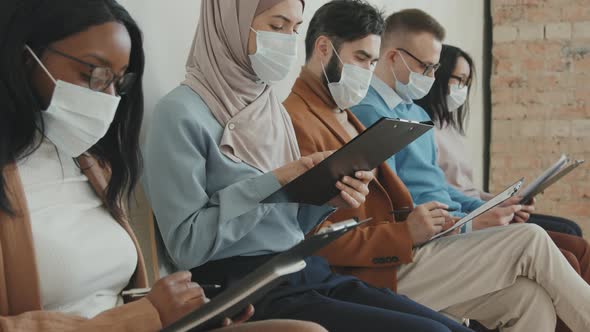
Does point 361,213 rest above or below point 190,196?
below

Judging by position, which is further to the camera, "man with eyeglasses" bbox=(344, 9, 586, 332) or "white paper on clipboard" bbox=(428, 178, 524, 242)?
"man with eyeglasses" bbox=(344, 9, 586, 332)

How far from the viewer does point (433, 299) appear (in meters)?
2.46

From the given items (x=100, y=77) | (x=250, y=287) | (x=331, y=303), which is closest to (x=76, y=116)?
(x=100, y=77)

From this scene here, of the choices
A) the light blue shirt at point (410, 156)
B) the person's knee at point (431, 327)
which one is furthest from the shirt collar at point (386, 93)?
the person's knee at point (431, 327)

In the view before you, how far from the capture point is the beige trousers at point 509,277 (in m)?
2.44

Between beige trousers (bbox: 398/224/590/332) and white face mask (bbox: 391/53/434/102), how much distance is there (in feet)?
2.51

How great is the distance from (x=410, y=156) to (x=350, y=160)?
1070mm

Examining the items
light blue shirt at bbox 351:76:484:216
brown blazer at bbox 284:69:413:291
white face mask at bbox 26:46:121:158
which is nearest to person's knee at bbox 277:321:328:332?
white face mask at bbox 26:46:121:158

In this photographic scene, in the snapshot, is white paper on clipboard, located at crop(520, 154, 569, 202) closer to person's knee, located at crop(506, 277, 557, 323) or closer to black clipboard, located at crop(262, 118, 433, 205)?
person's knee, located at crop(506, 277, 557, 323)

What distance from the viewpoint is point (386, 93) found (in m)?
2.96

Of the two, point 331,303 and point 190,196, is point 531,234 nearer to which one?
point 331,303

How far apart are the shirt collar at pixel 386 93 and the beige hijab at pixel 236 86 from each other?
0.89 metres

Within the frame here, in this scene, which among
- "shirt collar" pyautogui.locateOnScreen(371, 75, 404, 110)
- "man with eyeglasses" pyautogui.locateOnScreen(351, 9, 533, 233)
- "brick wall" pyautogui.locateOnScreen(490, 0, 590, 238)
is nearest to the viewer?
"man with eyeglasses" pyautogui.locateOnScreen(351, 9, 533, 233)

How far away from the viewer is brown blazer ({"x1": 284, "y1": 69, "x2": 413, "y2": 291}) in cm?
230
